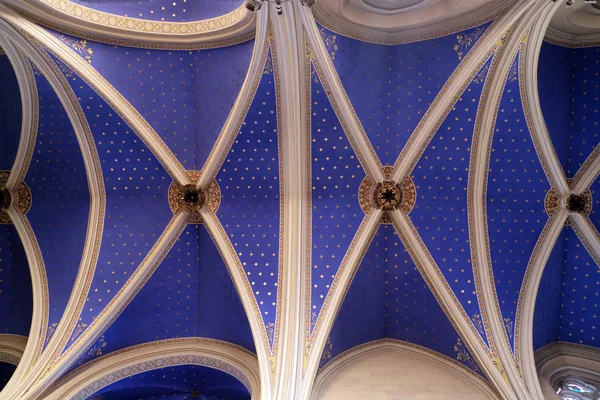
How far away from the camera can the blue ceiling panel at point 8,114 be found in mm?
8102

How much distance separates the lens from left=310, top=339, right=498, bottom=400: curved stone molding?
7.84 m

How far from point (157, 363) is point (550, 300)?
30.7 ft

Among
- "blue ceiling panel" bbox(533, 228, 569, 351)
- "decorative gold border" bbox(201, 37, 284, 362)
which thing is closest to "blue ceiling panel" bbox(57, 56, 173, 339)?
"decorative gold border" bbox(201, 37, 284, 362)

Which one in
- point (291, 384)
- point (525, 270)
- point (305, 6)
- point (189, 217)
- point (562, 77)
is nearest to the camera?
point (305, 6)

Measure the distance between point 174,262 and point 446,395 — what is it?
6771 millimetres

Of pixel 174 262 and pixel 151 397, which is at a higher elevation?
pixel 174 262

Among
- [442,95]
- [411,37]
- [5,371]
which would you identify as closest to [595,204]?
[442,95]

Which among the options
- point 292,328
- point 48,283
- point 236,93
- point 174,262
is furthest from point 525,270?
point 48,283

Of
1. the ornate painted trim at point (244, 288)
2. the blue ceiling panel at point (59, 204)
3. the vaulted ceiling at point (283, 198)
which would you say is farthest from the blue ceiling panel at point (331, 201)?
the blue ceiling panel at point (59, 204)

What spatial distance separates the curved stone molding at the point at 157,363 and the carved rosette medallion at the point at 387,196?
14.8 feet

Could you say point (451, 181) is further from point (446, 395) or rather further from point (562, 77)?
point (446, 395)

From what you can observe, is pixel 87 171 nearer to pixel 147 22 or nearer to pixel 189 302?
pixel 147 22

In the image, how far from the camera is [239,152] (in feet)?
29.1

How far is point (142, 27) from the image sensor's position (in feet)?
25.9
